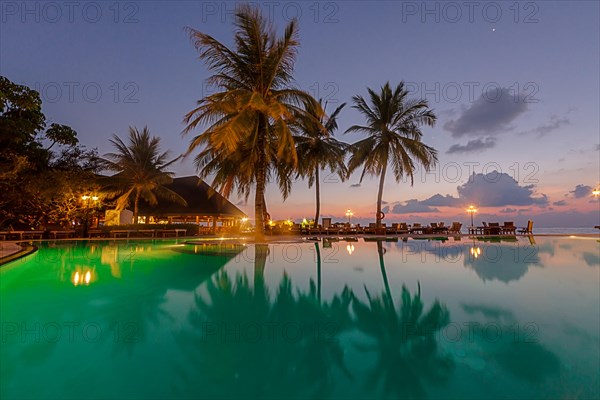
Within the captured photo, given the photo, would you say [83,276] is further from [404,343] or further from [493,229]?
[493,229]

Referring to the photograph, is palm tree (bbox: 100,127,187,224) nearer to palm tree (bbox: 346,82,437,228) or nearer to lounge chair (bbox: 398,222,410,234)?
palm tree (bbox: 346,82,437,228)

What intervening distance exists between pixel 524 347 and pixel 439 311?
1.17 m

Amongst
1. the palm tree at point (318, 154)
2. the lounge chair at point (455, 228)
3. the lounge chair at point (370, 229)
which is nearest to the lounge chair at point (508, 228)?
the lounge chair at point (455, 228)

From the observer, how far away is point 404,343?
9.85ft

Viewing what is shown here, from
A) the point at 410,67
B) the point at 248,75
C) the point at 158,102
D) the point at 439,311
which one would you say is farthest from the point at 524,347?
the point at 158,102

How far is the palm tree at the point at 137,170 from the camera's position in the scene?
20969mm

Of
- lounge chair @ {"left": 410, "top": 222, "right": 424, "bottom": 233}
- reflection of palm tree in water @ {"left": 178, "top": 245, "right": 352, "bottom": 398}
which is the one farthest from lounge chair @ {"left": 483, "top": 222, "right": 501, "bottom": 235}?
reflection of palm tree in water @ {"left": 178, "top": 245, "right": 352, "bottom": 398}

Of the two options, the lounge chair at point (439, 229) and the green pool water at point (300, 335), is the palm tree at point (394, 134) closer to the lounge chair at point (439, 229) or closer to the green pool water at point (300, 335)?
the lounge chair at point (439, 229)

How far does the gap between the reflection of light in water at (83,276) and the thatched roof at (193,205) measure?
15.1 metres

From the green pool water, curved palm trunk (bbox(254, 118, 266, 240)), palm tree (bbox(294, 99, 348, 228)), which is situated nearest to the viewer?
the green pool water

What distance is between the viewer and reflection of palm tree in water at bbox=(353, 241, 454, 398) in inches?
90.4

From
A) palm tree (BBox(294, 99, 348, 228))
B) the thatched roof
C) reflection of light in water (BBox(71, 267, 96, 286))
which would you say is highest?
palm tree (BBox(294, 99, 348, 228))

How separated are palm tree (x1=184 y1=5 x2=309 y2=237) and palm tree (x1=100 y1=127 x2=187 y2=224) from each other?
11.0m

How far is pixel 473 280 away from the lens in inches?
237
